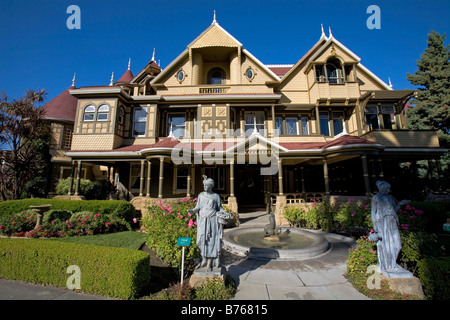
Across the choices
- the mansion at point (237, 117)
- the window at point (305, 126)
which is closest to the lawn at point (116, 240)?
the mansion at point (237, 117)

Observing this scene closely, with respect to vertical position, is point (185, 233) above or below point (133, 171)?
below

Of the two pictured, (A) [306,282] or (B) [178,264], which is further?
(B) [178,264]

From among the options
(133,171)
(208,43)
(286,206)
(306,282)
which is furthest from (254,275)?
(208,43)

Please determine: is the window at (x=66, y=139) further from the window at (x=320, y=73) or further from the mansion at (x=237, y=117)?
the window at (x=320, y=73)

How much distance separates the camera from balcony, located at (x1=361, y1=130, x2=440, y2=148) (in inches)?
595

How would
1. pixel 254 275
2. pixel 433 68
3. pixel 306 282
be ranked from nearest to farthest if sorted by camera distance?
pixel 306 282
pixel 254 275
pixel 433 68

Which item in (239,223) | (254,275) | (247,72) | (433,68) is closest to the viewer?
(254,275)

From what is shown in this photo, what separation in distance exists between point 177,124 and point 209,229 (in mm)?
14562

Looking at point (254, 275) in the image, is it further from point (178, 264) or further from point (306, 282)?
point (178, 264)

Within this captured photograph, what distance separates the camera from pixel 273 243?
314 inches

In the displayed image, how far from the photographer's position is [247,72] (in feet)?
59.1

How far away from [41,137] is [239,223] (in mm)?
18924

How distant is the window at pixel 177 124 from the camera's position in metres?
17.3

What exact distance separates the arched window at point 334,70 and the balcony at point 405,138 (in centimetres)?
580
